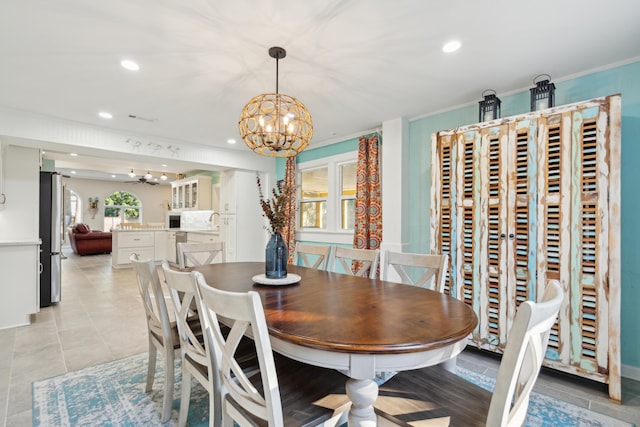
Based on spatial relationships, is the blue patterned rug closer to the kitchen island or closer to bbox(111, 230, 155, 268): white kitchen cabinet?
the kitchen island

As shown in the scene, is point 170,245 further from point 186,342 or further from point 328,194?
point 186,342

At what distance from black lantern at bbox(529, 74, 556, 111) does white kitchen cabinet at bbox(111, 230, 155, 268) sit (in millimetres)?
7412

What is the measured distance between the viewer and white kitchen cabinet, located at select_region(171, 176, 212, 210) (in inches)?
273

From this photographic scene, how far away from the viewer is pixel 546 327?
92 centimetres

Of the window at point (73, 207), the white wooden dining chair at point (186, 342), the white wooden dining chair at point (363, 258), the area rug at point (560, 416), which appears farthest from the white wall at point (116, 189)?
the area rug at point (560, 416)

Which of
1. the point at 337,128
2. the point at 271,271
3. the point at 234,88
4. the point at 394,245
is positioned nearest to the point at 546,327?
the point at 271,271

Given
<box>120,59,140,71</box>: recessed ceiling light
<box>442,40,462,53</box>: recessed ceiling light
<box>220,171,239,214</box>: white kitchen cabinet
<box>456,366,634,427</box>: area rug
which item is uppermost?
<box>442,40,462,53</box>: recessed ceiling light

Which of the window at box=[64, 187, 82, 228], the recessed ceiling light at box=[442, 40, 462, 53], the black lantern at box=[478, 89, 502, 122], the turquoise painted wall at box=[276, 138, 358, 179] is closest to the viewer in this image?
the recessed ceiling light at box=[442, 40, 462, 53]

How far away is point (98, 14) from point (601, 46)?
330cm

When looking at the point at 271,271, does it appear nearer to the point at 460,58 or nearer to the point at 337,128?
the point at 460,58

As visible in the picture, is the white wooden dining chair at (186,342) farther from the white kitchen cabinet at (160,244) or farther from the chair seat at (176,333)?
the white kitchen cabinet at (160,244)

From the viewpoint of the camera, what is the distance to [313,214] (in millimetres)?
5074

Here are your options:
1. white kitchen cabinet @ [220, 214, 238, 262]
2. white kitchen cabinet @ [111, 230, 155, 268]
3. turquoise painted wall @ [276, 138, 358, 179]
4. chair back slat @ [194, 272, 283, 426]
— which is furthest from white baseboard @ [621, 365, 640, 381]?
white kitchen cabinet @ [111, 230, 155, 268]

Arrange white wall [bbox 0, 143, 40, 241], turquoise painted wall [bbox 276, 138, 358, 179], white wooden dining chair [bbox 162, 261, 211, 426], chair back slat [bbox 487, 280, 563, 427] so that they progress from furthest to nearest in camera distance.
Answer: turquoise painted wall [bbox 276, 138, 358, 179] → white wall [bbox 0, 143, 40, 241] → white wooden dining chair [bbox 162, 261, 211, 426] → chair back slat [bbox 487, 280, 563, 427]
